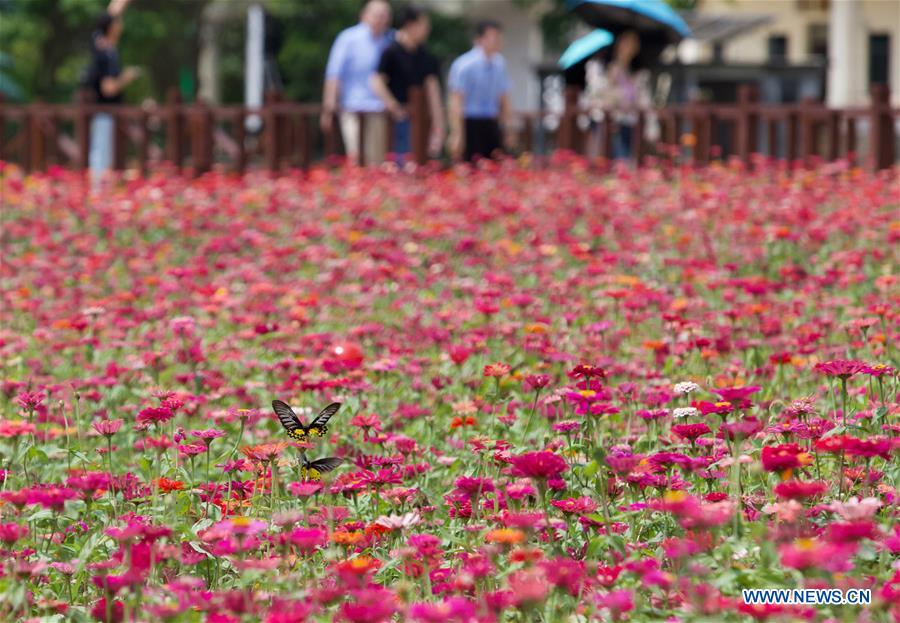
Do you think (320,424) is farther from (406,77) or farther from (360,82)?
(406,77)

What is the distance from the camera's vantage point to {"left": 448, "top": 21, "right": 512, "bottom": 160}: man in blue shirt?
42.2ft

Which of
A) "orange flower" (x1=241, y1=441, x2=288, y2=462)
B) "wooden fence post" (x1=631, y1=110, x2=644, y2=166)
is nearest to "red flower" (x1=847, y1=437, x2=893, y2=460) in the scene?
"orange flower" (x1=241, y1=441, x2=288, y2=462)

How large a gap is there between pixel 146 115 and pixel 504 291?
8.91 meters

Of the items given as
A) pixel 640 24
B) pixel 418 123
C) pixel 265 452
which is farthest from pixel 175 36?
pixel 265 452

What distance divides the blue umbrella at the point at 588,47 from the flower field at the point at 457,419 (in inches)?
404

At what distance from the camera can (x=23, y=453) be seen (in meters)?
3.62

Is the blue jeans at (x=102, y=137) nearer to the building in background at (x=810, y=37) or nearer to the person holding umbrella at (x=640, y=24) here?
the person holding umbrella at (x=640, y=24)

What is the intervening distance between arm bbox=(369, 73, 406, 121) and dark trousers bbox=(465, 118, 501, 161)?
546 millimetres

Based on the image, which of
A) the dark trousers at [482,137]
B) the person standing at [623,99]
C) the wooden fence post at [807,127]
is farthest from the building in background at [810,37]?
the dark trousers at [482,137]

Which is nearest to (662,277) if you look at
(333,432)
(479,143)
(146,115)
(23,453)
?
(333,432)

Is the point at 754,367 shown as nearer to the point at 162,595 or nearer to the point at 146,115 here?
the point at 162,595

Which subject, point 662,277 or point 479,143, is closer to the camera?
point 662,277

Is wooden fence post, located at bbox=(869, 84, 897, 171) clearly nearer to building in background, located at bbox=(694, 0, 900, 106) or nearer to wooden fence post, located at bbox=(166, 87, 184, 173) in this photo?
wooden fence post, located at bbox=(166, 87, 184, 173)

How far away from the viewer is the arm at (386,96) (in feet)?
40.7
